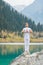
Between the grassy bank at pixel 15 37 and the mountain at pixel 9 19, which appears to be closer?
the grassy bank at pixel 15 37

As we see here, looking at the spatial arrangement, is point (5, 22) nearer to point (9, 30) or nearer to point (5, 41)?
point (9, 30)

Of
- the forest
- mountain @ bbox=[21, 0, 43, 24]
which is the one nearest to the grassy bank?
the forest

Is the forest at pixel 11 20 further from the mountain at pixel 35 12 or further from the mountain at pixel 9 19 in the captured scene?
the mountain at pixel 35 12

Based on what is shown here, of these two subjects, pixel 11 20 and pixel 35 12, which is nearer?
pixel 11 20

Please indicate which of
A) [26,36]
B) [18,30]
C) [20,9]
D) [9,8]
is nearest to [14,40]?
[18,30]

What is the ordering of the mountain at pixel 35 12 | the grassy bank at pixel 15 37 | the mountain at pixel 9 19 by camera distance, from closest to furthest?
→ 1. the grassy bank at pixel 15 37
2. the mountain at pixel 9 19
3. the mountain at pixel 35 12

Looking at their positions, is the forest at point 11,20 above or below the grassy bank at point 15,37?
above

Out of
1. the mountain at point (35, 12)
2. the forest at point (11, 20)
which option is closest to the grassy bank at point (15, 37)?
the forest at point (11, 20)

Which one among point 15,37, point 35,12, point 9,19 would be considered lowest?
point 15,37

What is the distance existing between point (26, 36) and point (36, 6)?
8868cm

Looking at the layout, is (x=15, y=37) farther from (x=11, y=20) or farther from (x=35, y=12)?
(x=35, y=12)

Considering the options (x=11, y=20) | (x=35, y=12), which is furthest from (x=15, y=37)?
(x=35, y=12)

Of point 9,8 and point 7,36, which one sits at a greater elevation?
point 9,8

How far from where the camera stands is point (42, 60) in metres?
10.2
